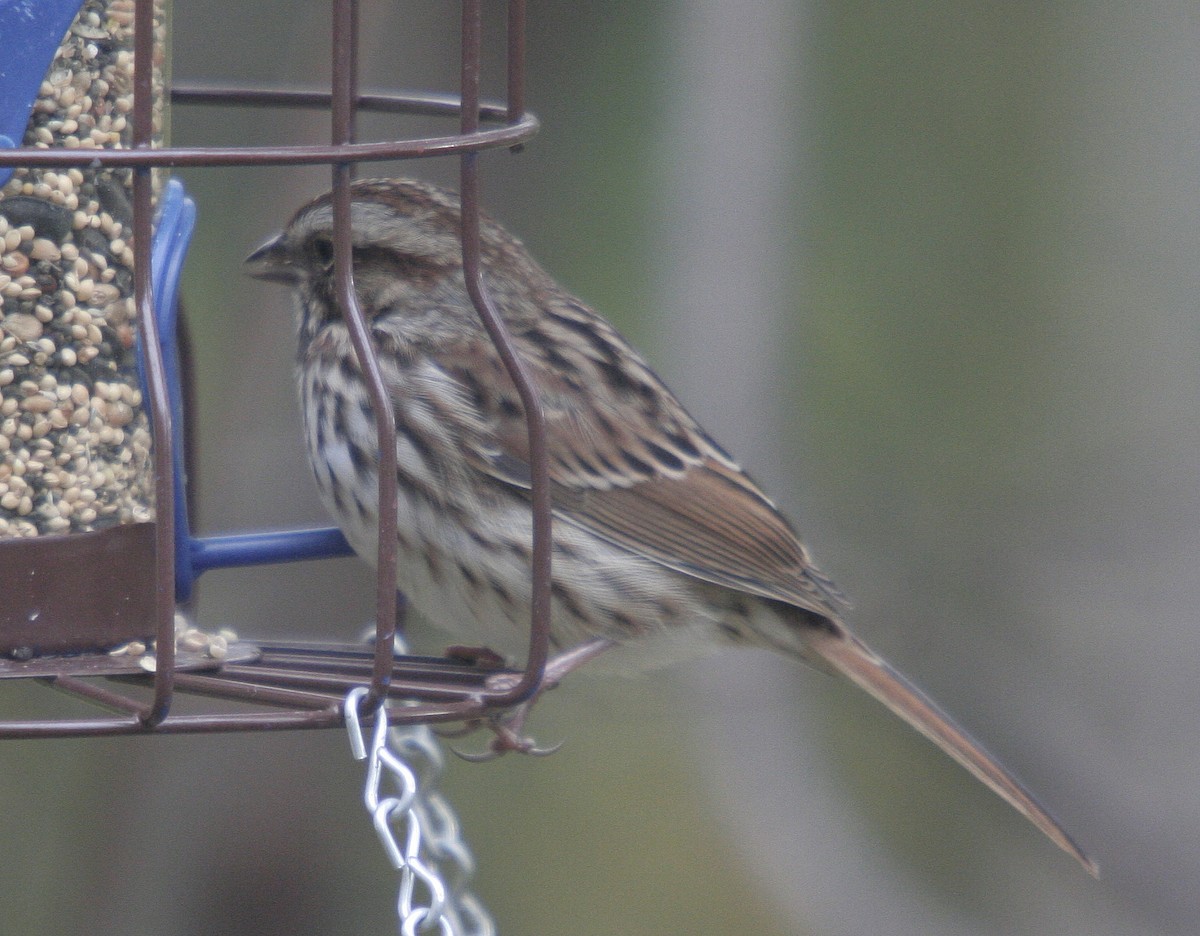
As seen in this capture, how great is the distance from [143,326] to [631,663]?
159 centimetres

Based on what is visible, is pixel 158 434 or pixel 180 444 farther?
pixel 180 444

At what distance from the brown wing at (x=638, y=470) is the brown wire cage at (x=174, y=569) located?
756 millimetres

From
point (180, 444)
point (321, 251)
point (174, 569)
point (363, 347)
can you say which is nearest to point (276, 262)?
point (321, 251)

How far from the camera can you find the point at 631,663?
3.53 metres

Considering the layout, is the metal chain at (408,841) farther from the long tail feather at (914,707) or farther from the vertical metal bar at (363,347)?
the long tail feather at (914,707)

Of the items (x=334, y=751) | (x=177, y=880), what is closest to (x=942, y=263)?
(x=334, y=751)

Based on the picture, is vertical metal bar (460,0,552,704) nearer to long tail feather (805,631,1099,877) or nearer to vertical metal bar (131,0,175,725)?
vertical metal bar (131,0,175,725)

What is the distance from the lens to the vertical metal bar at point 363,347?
7.37 feet

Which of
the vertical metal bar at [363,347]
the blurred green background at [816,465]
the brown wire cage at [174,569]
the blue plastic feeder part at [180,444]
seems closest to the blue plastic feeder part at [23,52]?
the brown wire cage at [174,569]

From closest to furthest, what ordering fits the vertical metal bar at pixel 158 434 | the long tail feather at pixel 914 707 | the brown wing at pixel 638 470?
1. the vertical metal bar at pixel 158 434
2. the brown wing at pixel 638 470
3. the long tail feather at pixel 914 707

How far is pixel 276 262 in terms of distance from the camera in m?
3.34

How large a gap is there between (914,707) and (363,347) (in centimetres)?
187

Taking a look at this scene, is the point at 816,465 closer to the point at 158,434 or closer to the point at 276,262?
the point at 276,262

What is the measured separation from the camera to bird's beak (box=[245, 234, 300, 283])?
10.9 ft
